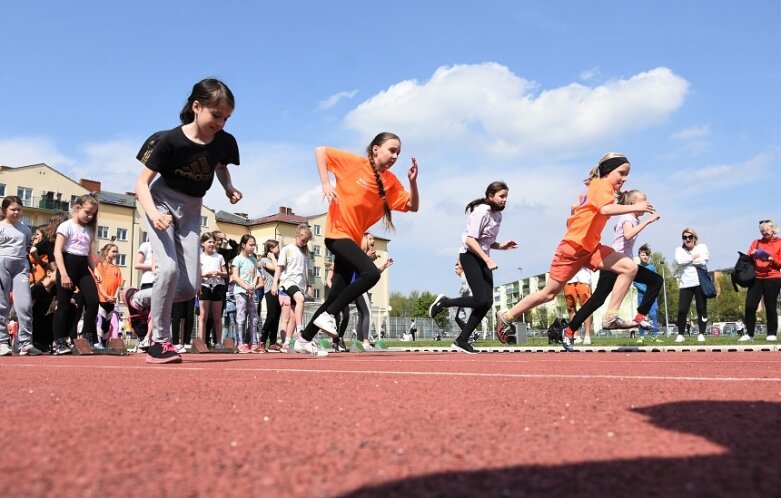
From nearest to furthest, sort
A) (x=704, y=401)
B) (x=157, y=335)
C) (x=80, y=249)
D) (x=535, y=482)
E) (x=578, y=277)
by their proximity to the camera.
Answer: (x=535, y=482)
(x=704, y=401)
(x=157, y=335)
(x=80, y=249)
(x=578, y=277)

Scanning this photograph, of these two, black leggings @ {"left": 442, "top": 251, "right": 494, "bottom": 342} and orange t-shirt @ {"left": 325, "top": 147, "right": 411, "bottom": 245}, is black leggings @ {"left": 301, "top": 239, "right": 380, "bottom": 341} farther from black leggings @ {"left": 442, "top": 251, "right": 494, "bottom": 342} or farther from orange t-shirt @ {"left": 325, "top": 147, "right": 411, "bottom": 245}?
black leggings @ {"left": 442, "top": 251, "right": 494, "bottom": 342}

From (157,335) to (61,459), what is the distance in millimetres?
4019

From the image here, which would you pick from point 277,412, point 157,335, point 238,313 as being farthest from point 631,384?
point 238,313

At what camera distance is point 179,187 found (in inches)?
213

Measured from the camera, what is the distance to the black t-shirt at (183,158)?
17.2ft

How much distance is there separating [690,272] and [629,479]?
40.6 ft

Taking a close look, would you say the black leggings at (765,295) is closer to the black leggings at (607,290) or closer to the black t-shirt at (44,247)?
the black leggings at (607,290)

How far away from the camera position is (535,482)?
1.36m

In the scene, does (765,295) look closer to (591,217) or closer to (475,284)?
(591,217)

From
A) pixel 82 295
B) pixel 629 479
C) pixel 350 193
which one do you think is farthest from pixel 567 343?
pixel 629 479

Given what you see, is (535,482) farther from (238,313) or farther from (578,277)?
(578,277)

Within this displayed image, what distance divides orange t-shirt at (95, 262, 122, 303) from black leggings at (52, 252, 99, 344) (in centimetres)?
284

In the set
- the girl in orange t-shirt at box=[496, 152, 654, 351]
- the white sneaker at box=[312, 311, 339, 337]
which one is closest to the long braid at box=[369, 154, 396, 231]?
the white sneaker at box=[312, 311, 339, 337]

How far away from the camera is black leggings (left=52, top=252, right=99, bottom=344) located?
7.91 metres
